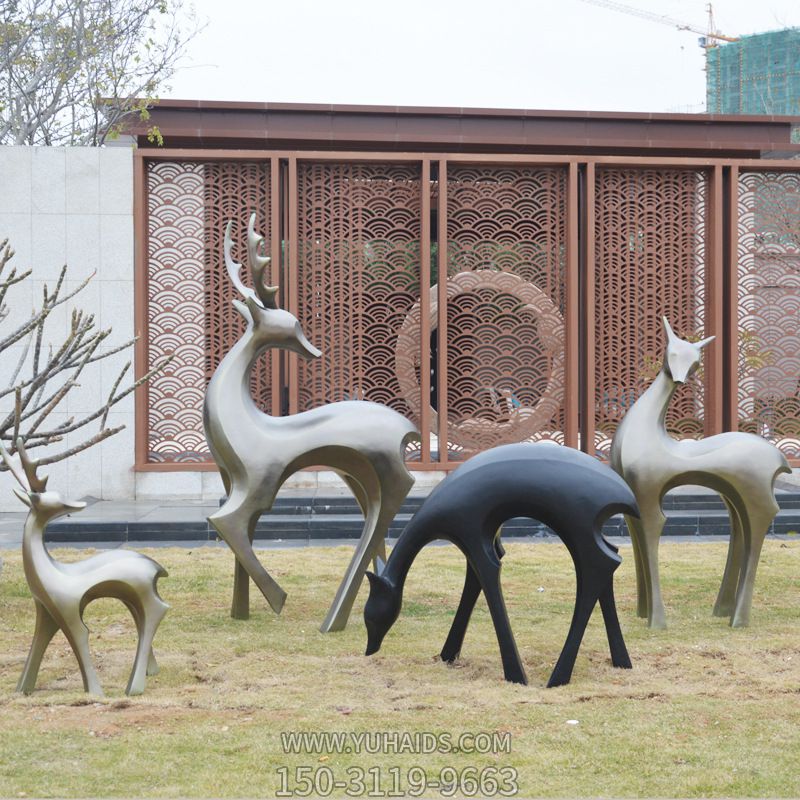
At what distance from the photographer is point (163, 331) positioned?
35.3 ft

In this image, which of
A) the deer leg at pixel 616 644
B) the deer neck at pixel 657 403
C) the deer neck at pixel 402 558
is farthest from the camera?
the deer neck at pixel 657 403

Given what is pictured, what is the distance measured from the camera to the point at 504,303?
437 inches

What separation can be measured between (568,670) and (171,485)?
22.5 feet

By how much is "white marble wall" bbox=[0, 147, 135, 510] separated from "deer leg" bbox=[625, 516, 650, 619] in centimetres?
621

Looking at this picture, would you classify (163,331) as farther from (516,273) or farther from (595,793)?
(595,793)

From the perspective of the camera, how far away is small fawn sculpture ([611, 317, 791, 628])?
564cm

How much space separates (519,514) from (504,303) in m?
6.65

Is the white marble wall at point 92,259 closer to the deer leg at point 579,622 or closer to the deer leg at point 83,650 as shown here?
the deer leg at point 83,650

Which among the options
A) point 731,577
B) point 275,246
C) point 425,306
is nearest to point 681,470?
point 731,577

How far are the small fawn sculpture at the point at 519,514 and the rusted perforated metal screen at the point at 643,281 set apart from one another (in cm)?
657

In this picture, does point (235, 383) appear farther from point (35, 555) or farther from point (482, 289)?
point (482, 289)

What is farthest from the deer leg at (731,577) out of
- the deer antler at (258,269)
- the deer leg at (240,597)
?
the deer antler at (258,269)

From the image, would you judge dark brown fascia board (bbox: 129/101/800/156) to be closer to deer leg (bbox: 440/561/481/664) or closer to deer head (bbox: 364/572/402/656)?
deer leg (bbox: 440/561/481/664)

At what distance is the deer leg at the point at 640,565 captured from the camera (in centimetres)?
570
